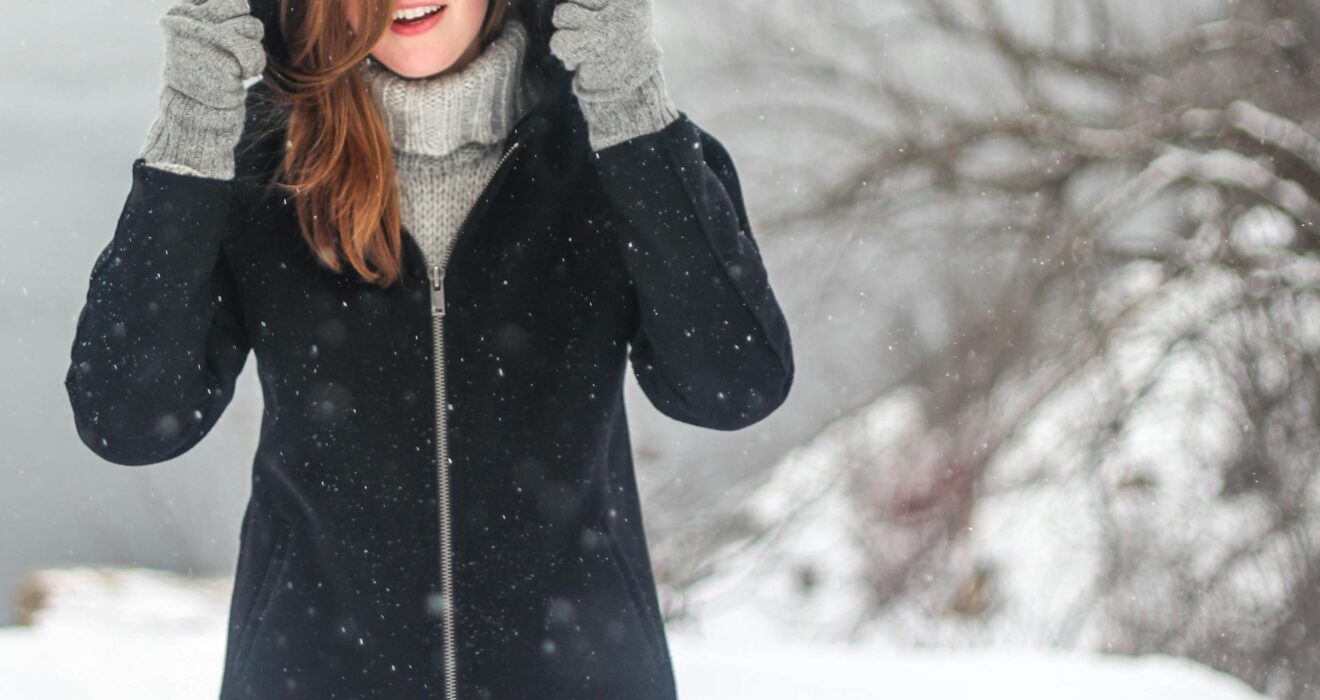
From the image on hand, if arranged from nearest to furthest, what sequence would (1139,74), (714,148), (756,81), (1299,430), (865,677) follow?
(714,148)
(865,677)
(1299,430)
(1139,74)
(756,81)

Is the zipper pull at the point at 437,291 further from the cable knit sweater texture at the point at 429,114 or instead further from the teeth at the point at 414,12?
the teeth at the point at 414,12

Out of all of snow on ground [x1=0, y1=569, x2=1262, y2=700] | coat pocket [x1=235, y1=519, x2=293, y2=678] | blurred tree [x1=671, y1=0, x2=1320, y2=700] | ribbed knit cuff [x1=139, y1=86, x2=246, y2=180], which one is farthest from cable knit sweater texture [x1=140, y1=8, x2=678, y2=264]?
blurred tree [x1=671, y1=0, x2=1320, y2=700]

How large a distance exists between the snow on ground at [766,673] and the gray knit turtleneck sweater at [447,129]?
59.3 inches

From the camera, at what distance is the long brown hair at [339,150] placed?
1212 millimetres

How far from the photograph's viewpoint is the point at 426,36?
1.26 m

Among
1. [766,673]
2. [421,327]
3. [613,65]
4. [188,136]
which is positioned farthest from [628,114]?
[766,673]

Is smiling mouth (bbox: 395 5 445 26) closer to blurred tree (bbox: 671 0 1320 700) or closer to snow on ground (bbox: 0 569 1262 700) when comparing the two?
snow on ground (bbox: 0 569 1262 700)

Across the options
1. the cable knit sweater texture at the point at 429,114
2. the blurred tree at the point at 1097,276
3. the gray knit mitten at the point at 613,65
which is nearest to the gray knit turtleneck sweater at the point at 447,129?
the cable knit sweater texture at the point at 429,114

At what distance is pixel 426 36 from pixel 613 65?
0.22 meters

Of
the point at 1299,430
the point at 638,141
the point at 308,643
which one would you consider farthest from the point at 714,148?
the point at 1299,430

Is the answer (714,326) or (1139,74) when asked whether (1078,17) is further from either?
(714,326)

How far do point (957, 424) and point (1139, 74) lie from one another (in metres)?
1.28

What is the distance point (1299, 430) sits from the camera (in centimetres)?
377

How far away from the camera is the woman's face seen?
1243mm
